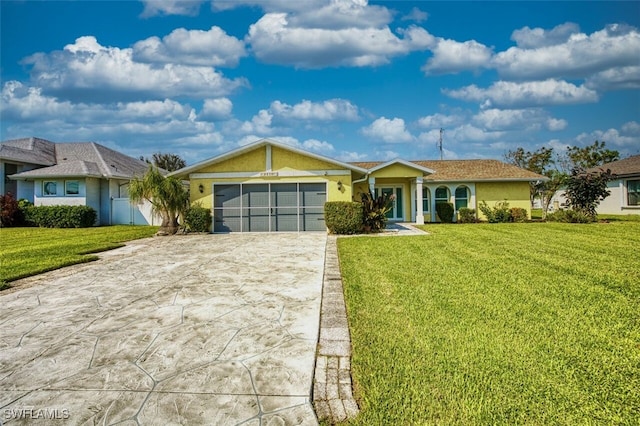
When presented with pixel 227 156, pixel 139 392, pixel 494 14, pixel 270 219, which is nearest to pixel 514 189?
pixel 494 14

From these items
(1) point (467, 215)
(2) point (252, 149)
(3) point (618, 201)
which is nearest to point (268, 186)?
(2) point (252, 149)

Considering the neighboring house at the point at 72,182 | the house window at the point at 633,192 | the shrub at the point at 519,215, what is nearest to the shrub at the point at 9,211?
the neighboring house at the point at 72,182

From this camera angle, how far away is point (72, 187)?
21.1 metres

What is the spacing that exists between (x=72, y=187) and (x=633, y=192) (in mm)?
37487

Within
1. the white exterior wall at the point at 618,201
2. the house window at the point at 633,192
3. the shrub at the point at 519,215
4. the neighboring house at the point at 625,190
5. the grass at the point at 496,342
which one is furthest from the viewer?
the white exterior wall at the point at 618,201

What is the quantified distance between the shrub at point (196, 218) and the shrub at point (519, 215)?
17366 mm

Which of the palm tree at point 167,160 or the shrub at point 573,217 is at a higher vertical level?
the palm tree at point 167,160

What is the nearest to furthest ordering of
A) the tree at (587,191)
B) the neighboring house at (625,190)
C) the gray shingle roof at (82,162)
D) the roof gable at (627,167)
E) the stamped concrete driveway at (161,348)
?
the stamped concrete driveway at (161,348), the tree at (587,191), the gray shingle roof at (82,162), the roof gable at (627,167), the neighboring house at (625,190)

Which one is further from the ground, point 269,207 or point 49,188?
point 49,188

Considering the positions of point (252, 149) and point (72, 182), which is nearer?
point (252, 149)

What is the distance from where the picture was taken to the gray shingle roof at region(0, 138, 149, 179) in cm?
2078

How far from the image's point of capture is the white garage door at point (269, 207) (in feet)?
53.3

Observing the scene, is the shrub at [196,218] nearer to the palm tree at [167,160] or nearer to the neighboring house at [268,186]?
the neighboring house at [268,186]

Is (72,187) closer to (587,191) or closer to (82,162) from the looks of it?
(82,162)
